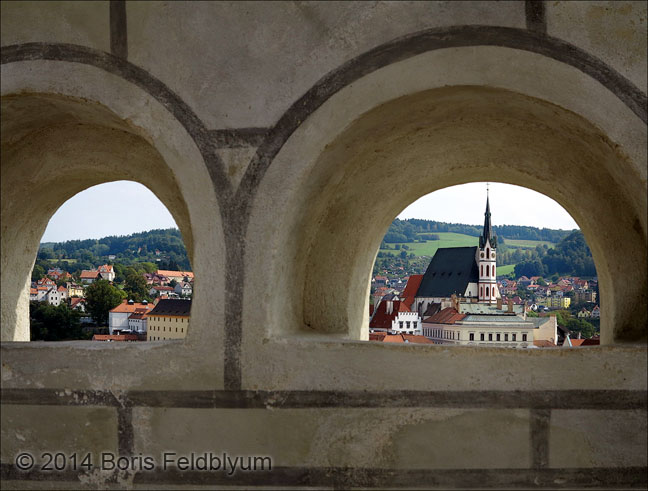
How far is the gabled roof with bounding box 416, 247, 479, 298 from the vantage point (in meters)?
30.4

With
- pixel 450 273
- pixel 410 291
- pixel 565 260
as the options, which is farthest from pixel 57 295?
pixel 410 291

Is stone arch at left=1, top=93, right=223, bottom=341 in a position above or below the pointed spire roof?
→ below

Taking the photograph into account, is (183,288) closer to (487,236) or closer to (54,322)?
(54,322)

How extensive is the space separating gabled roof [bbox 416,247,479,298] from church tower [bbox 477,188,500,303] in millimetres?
527

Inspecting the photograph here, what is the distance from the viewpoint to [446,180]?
639 cm

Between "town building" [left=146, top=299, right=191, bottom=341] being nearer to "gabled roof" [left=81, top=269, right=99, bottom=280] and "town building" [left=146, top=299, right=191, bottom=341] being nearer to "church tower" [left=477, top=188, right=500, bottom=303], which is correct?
"gabled roof" [left=81, top=269, right=99, bottom=280]

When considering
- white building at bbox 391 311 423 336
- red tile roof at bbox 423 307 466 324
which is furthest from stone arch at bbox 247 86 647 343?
white building at bbox 391 311 423 336

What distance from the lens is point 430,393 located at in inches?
175

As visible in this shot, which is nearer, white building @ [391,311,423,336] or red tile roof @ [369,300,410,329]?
red tile roof @ [369,300,410,329]

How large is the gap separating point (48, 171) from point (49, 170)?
0.01 metres

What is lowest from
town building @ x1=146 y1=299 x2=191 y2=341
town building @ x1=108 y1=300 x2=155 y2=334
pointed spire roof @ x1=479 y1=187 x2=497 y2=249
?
town building @ x1=108 y1=300 x2=155 y2=334

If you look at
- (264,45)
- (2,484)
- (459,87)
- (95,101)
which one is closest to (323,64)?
(264,45)

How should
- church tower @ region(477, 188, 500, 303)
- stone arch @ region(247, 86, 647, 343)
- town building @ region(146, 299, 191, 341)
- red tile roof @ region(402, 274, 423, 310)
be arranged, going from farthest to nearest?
red tile roof @ region(402, 274, 423, 310), church tower @ region(477, 188, 500, 303), town building @ region(146, 299, 191, 341), stone arch @ region(247, 86, 647, 343)

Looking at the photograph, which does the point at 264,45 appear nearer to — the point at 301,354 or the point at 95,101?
the point at 95,101
